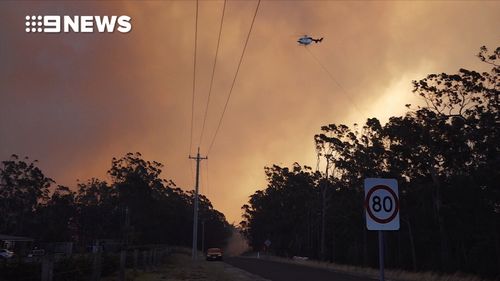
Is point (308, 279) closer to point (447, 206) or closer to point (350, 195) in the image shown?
point (447, 206)

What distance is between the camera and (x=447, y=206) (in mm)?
48781

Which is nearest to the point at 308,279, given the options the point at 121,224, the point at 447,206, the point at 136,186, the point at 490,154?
the point at 490,154

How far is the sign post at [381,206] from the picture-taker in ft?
23.6

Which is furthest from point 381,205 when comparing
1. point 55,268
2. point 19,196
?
point 19,196

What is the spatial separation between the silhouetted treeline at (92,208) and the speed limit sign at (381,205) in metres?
89.7

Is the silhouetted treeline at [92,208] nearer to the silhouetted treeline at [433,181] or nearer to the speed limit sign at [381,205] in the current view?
the silhouetted treeline at [433,181]

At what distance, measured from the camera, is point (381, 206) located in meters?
7.24

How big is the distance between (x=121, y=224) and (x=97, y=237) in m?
10.9

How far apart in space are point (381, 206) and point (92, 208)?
122531 millimetres

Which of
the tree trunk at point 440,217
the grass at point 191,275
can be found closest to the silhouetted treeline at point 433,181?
the tree trunk at point 440,217

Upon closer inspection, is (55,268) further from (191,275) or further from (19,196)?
(19,196)

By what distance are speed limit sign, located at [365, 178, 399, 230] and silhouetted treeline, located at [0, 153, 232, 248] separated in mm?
89669

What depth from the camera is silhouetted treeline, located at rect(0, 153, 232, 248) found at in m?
108

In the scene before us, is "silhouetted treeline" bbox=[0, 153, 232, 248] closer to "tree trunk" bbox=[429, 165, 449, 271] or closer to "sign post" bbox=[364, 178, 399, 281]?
"tree trunk" bbox=[429, 165, 449, 271]
